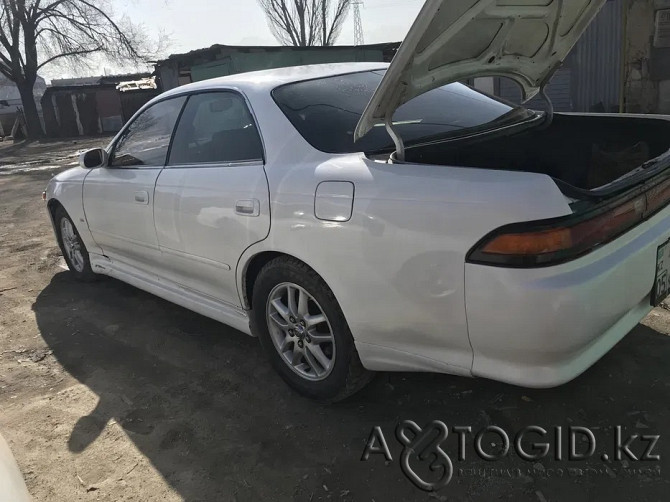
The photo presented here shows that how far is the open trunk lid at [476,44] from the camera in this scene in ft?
6.91

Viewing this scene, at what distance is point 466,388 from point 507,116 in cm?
150

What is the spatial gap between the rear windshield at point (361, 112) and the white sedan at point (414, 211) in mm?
13

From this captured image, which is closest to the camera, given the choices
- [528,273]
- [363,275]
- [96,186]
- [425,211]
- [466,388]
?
[528,273]

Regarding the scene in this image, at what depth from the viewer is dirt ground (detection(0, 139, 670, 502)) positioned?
2211mm

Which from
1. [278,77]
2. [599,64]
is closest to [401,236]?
[278,77]

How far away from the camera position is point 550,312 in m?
1.87

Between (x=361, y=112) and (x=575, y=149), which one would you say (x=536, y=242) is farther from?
(x=575, y=149)

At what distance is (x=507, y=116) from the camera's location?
123 inches

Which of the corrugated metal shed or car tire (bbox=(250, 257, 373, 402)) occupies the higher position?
the corrugated metal shed

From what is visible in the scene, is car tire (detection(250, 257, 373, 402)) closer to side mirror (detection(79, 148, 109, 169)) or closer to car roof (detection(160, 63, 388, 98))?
car roof (detection(160, 63, 388, 98))

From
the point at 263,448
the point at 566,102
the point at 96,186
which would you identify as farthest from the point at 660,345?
the point at 566,102

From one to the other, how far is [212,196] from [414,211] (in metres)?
1.29

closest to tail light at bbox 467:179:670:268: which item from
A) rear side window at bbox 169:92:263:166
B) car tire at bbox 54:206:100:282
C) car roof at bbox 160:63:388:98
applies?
rear side window at bbox 169:92:263:166

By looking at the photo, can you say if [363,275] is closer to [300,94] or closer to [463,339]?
[463,339]
